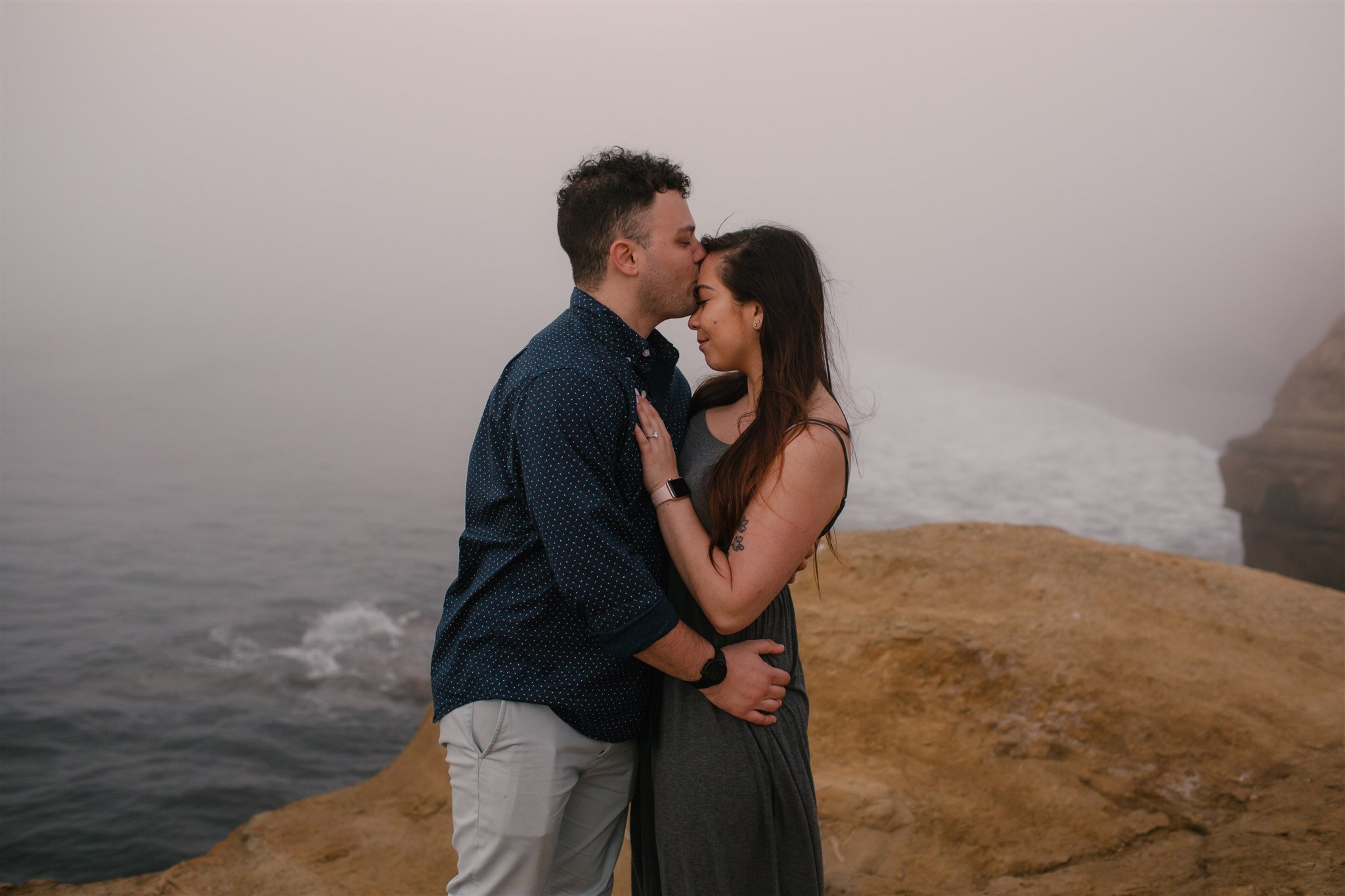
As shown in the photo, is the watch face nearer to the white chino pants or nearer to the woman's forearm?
the woman's forearm

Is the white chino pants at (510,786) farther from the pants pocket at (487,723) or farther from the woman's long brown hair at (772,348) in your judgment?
the woman's long brown hair at (772,348)

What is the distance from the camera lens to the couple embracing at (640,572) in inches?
61.1

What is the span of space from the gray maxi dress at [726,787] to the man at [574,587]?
0.20ft

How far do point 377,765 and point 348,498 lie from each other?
38.0 feet

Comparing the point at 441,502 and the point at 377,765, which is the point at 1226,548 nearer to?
the point at 377,765

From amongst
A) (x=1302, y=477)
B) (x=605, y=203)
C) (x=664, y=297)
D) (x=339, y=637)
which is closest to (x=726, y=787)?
(x=664, y=297)

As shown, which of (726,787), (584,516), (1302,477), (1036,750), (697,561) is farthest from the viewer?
(1302,477)

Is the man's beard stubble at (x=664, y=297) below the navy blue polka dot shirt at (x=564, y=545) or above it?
above

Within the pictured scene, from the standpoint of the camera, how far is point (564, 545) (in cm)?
148

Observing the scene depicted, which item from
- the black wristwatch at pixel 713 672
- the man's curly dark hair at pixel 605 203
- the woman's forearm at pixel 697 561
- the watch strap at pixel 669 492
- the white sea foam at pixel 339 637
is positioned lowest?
the white sea foam at pixel 339 637

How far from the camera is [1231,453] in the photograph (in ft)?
44.2

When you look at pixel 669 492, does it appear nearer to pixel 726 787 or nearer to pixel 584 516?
pixel 584 516

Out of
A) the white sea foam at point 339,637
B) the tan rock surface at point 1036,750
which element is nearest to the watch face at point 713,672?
the tan rock surface at point 1036,750

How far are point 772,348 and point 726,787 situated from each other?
0.88 metres
